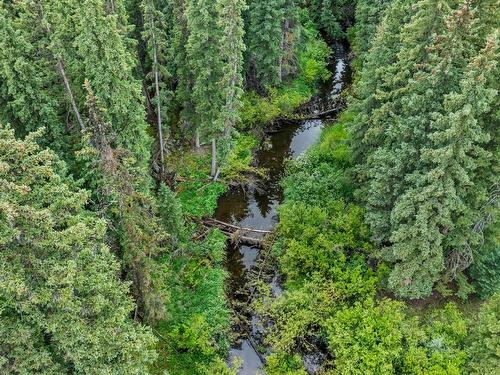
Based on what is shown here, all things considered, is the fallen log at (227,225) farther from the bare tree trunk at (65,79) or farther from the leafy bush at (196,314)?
the bare tree trunk at (65,79)

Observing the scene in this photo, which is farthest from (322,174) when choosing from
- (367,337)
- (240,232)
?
(367,337)

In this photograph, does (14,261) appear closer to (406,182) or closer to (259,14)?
(406,182)

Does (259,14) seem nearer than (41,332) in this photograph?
No

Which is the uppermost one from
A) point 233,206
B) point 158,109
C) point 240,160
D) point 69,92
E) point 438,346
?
point 69,92

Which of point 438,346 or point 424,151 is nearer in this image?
point 424,151

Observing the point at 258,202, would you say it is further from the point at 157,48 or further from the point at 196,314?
the point at 157,48

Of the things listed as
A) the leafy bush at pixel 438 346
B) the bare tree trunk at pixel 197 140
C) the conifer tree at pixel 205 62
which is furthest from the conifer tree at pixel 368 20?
the leafy bush at pixel 438 346

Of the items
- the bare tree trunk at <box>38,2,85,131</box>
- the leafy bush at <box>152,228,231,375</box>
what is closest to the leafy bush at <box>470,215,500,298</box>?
the leafy bush at <box>152,228,231,375</box>

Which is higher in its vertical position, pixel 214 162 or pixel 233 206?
pixel 214 162

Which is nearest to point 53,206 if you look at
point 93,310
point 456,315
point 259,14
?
point 93,310
